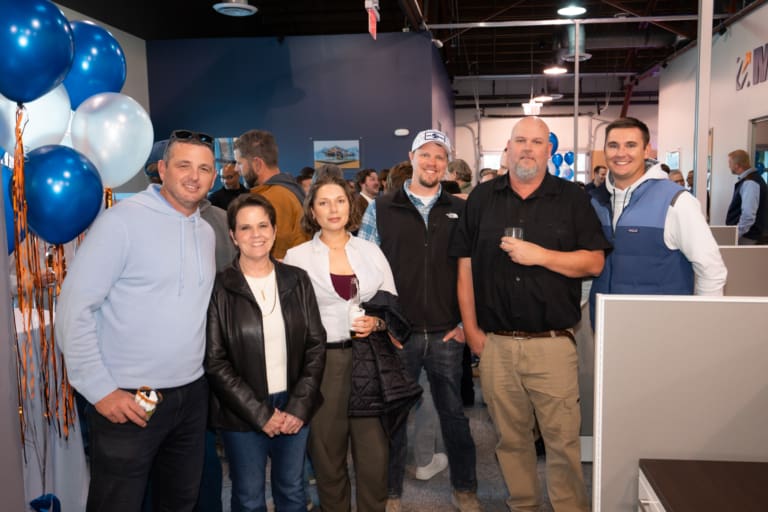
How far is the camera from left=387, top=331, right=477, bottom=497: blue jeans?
274 centimetres

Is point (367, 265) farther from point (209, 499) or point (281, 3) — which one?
A: point (281, 3)

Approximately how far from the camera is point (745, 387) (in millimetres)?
1859

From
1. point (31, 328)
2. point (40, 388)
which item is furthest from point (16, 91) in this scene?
point (40, 388)

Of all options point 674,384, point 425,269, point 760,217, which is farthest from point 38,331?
point 760,217

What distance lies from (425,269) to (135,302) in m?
1.30

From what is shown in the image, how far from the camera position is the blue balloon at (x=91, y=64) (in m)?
2.65

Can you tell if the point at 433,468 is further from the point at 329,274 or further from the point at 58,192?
the point at 58,192

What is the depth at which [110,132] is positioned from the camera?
8.27 feet

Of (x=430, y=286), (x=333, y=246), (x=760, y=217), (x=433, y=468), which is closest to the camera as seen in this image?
(x=333, y=246)

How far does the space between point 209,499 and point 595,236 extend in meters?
1.98

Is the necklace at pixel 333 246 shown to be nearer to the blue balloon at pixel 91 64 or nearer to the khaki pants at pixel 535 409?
the khaki pants at pixel 535 409

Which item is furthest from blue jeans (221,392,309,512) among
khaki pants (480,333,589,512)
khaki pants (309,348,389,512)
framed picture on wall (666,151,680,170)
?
framed picture on wall (666,151,680,170)

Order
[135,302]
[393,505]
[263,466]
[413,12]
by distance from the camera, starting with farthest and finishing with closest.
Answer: [413,12] → [393,505] → [263,466] → [135,302]

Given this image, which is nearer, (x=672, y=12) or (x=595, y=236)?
(x=595, y=236)
